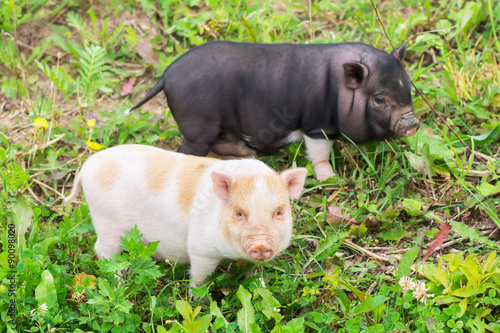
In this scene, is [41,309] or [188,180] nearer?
[41,309]

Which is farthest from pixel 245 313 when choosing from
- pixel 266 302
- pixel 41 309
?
pixel 41 309

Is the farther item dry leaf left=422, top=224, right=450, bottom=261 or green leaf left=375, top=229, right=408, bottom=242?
green leaf left=375, top=229, right=408, bottom=242

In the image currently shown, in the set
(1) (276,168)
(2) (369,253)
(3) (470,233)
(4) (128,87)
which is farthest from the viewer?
(4) (128,87)

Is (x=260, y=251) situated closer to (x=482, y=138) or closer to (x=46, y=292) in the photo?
(x=46, y=292)

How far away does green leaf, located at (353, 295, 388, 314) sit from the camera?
2.94 m

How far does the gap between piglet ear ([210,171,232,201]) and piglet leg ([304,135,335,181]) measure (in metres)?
1.40

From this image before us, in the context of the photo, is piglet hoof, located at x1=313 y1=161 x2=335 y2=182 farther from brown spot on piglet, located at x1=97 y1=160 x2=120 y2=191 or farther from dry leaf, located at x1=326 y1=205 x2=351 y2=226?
brown spot on piglet, located at x1=97 y1=160 x2=120 y2=191

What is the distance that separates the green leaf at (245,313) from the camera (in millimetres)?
2977

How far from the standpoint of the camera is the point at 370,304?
2969 millimetres

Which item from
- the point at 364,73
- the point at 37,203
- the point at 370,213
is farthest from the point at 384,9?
the point at 37,203

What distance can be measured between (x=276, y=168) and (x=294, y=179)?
53.5 inches

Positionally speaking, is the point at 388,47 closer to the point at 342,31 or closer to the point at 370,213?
the point at 342,31

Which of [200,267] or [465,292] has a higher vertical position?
[465,292]

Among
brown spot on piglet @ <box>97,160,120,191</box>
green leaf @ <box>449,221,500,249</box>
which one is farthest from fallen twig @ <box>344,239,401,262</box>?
brown spot on piglet @ <box>97,160,120,191</box>
